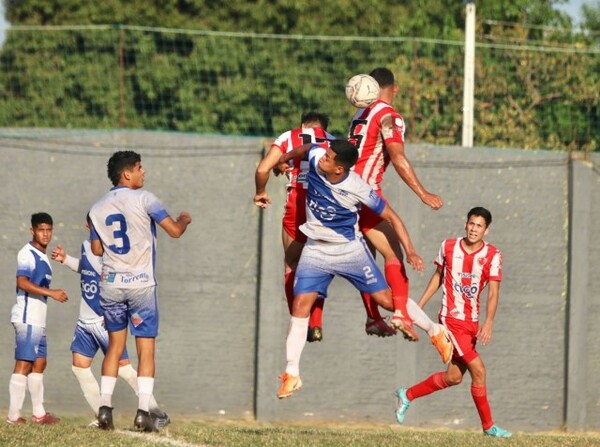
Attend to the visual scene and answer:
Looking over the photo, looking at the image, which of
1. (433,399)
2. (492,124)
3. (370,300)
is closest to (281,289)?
(433,399)

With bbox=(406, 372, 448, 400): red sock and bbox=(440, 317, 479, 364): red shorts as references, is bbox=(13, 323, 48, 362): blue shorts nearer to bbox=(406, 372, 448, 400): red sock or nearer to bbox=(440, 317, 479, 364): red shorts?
bbox=(406, 372, 448, 400): red sock

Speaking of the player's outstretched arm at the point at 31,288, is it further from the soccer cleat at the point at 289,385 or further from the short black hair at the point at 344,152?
the short black hair at the point at 344,152

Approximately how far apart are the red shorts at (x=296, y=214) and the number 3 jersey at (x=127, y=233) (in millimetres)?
1298

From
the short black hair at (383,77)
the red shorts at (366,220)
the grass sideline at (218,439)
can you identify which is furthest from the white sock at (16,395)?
the short black hair at (383,77)

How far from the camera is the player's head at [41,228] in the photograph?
13.9 metres

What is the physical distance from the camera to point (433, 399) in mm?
17469

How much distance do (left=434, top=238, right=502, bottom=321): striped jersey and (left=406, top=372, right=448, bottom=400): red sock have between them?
68 centimetres

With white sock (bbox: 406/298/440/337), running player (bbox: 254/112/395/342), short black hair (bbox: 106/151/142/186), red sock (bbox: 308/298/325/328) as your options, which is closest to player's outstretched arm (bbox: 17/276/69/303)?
short black hair (bbox: 106/151/142/186)

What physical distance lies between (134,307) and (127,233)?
0.65m

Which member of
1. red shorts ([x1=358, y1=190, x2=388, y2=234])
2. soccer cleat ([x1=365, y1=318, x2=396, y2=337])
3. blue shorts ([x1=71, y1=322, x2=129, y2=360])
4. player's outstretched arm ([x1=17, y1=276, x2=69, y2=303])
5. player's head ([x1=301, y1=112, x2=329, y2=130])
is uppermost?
player's head ([x1=301, y1=112, x2=329, y2=130])

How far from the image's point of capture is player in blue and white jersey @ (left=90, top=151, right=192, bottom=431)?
11.5 m

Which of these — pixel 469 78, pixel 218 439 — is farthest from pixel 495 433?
pixel 469 78

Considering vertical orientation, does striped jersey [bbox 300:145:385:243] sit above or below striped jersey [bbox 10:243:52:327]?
above

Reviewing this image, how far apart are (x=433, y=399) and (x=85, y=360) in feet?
17.3
